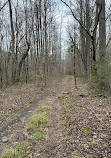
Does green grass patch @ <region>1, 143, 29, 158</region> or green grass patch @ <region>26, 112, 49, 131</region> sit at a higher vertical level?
green grass patch @ <region>26, 112, 49, 131</region>

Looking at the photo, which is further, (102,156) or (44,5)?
(44,5)

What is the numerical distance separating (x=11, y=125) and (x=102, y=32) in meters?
7.48

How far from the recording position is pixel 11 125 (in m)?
4.84

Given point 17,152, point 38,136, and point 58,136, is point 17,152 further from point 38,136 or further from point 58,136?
point 58,136

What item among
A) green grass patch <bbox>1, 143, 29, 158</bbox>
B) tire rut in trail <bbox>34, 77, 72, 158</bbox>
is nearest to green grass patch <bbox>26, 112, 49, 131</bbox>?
tire rut in trail <bbox>34, 77, 72, 158</bbox>

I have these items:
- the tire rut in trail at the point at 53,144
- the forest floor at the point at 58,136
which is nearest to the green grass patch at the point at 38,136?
the forest floor at the point at 58,136

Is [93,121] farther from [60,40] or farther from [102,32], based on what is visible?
[60,40]

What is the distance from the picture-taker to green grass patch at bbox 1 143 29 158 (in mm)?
3043

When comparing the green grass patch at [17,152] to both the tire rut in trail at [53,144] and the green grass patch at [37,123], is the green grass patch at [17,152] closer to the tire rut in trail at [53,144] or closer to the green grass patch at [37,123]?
the tire rut in trail at [53,144]

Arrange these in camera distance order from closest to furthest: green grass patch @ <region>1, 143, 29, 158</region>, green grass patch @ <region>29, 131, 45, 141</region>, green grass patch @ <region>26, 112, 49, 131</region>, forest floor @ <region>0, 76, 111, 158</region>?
forest floor @ <region>0, 76, 111, 158</region>, green grass patch @ <region>1, 143, 29, 158</region>, green grass patch @ <region>29, 131, 45, 141</region>, green grass patch @ <region>26, 112, 49, 131</region>

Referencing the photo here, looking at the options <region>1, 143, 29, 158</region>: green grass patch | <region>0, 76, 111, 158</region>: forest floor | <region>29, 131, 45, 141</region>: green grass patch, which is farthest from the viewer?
<region>29, 131, 45, 141</region>: green grass patch

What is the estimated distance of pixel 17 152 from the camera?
10.4ft

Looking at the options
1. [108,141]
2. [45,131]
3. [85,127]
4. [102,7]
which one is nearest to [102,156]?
[108,141]

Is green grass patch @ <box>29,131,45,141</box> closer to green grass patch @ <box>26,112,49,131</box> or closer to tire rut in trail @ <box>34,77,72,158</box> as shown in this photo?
tire rut in trail @ <box>34,77,72,158</box>
